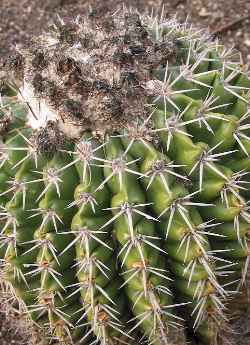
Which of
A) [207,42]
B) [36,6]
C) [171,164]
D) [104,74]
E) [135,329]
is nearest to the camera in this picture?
[171,164]

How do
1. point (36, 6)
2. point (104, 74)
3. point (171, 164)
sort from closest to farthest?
point (171, 164)
point (104, 74)
point (36, 6)

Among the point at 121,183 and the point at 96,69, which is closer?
the point at 121,183

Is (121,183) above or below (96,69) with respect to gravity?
below

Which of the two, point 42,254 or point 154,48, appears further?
point 154,48

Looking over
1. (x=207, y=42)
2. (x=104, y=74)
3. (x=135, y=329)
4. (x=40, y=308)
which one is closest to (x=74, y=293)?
(x=40, y=308)

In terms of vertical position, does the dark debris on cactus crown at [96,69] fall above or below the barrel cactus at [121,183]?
above

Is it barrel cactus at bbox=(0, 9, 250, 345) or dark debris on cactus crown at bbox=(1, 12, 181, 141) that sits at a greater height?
dark debris on cactus crown at bbox=(1, 12, 181, 141)

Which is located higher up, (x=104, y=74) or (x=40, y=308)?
(x=104, y=74)

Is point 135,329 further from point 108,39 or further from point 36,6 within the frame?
point 36,6
